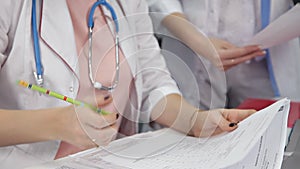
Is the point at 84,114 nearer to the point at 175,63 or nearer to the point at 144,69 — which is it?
the point at 175,63

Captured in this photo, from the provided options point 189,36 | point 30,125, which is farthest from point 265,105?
point 30,125

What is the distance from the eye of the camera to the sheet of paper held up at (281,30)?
1.27m

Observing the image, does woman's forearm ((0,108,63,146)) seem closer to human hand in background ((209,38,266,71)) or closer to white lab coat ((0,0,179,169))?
white lab coat ((0,0,179,169))

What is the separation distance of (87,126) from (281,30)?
700mm

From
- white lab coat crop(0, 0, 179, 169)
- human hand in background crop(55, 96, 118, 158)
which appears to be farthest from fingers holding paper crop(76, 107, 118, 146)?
white lab coat crop(0, 0, 179, 169)

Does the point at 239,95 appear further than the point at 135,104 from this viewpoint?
Yes

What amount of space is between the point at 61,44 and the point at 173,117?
0.32 meters

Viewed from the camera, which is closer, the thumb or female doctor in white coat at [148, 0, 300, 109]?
the thumb

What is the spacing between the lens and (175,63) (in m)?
1.02

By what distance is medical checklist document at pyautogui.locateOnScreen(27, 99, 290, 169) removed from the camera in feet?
2.56

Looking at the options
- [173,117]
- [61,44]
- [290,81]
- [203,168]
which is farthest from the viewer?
[290,81]

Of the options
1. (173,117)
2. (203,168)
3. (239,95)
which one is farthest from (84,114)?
(239,95)

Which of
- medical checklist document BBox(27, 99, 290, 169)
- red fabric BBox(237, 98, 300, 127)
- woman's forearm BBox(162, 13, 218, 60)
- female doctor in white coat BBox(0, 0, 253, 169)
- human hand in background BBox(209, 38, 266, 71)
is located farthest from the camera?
human hand in background BBox(209, 38, 266, 71)

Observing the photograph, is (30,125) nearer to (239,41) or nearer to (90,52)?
(90,52)
